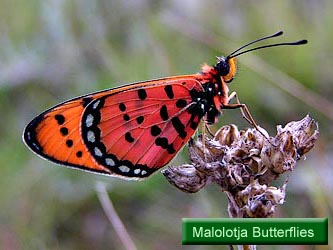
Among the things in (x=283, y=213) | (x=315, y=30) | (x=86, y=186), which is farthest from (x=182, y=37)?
(x=283, y=213)

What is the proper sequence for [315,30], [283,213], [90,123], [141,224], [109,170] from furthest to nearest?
[315,30] → [141,224] → [283,213] → [90,123] → [109,170]

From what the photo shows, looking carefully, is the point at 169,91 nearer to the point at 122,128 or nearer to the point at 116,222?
the point at 122,128

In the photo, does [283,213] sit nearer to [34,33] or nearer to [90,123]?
[90,123]

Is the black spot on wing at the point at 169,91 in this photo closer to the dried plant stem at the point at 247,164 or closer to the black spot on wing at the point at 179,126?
the black spot on wing at the point at 179,126

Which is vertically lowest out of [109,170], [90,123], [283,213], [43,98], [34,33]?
[109,170]

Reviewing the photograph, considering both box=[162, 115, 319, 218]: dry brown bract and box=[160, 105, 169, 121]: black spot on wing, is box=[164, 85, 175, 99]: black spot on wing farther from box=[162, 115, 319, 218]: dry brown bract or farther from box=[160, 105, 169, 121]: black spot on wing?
box=[162, 115, 319, 218]: dry brown bract

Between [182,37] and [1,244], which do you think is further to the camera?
[182,37]
